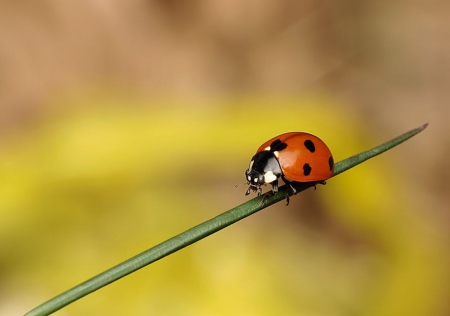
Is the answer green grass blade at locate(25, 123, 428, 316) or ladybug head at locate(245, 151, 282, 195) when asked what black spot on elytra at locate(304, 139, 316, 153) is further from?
green grass blade at locate(25, 123, 428, 316)

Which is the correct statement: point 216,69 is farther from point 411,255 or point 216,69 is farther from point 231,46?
point 411,255

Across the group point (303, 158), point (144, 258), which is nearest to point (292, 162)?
point (303, 158)

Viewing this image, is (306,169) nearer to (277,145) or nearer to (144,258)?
(277,145)

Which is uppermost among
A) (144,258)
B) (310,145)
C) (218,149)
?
(218,149)

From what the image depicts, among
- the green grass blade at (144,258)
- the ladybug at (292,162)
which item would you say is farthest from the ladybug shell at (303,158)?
the green grass blade at (144,258)

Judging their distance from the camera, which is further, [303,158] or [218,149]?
[218,149]

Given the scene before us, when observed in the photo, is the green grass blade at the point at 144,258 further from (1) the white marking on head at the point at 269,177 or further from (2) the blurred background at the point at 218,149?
(2) the blurred background at the point at 218,149

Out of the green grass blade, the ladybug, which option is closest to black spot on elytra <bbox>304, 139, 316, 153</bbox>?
the ladybug
